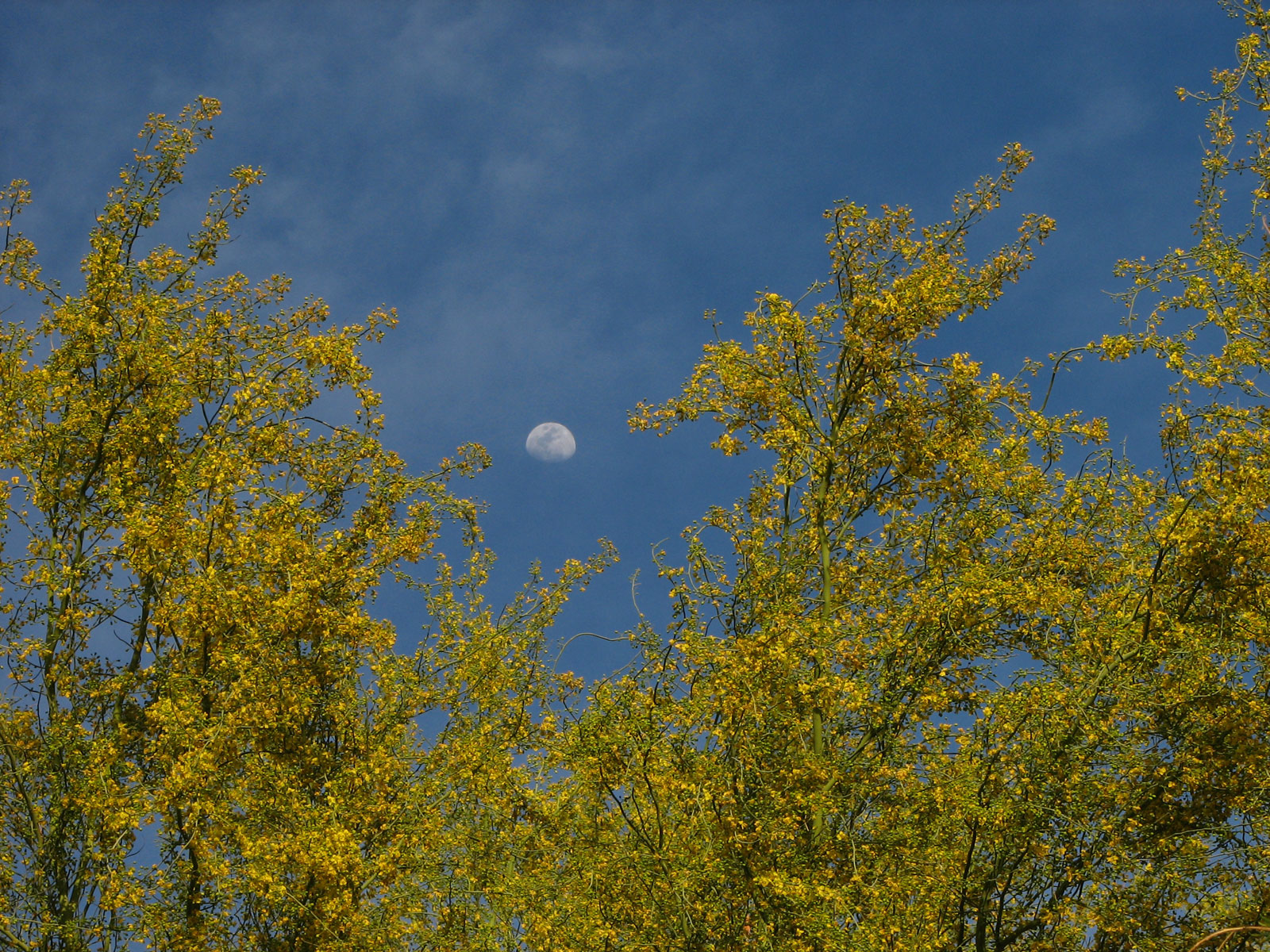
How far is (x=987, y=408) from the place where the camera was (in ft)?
49.8

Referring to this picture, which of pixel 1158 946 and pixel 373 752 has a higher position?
pixel 373 752

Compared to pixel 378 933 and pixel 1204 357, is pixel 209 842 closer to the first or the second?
pixel 378 933

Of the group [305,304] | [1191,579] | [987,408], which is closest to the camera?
[1191,579]

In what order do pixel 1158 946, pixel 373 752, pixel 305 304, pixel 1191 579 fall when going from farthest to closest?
pixel 305 304
pixel 373 752
pixel 1191 579
pixel 1158 946

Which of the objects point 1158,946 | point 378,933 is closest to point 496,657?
point 378,933

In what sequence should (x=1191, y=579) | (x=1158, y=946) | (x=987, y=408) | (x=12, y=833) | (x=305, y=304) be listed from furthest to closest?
(x=305, y=304), (x=987, y=408), (x=12, y=833), (x=1191, y=579), (x=1158, y=946)

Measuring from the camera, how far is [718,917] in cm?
1084

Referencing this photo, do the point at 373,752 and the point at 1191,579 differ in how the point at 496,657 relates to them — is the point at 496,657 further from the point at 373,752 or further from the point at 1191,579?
the point at 1191,579

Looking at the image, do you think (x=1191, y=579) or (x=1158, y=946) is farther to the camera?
(x=1191, y=579)

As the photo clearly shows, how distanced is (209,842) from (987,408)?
461 inches

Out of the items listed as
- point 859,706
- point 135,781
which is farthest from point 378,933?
point 859,706

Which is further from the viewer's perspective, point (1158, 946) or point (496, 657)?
point (496, 657)

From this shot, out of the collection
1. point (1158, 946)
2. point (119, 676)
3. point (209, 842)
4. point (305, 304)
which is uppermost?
point (305, 304)

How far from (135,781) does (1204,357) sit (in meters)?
13.0
